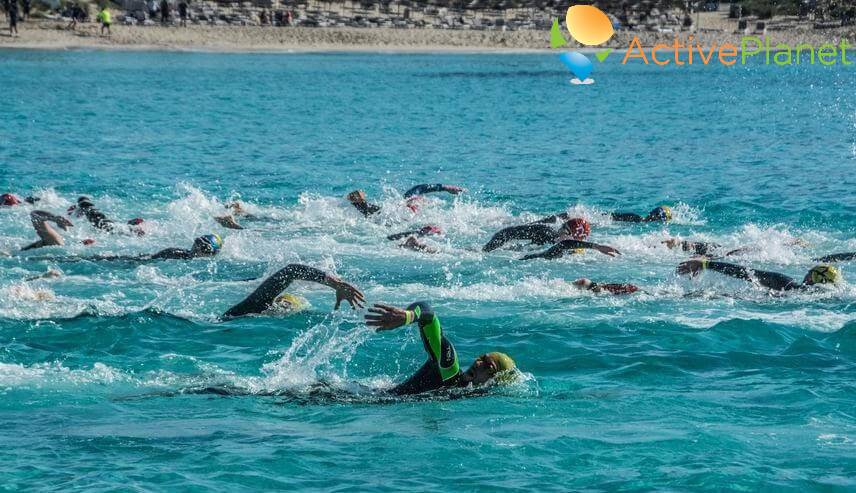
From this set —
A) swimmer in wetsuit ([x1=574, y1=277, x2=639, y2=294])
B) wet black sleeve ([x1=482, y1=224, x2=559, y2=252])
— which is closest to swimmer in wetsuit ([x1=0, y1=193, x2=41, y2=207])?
wet black sleeve ([x1=482, y1=224, x2=559, y2=252])

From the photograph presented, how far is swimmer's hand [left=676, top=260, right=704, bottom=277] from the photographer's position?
16.0 m

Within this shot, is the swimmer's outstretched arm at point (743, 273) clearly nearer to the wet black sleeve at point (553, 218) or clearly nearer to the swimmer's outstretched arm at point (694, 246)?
the swimmer's outstretched arm at point (694, 246)

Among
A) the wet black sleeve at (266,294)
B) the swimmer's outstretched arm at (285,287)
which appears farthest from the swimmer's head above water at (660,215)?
the wet black sleeve at (266,294)

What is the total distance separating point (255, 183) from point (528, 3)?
69.9 m

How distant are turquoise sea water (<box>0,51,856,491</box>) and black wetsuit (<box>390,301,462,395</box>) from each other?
31 cm

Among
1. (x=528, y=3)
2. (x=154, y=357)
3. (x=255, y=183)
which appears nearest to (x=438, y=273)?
(x=154, y=357)

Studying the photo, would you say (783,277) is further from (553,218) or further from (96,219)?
(96,219)

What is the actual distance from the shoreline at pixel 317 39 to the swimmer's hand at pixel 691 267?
184 ft

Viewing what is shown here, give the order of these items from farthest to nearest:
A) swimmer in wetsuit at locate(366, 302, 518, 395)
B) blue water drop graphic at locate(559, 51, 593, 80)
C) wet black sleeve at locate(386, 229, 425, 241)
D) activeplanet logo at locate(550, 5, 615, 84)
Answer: activeplanet logo at locate(550, 5, 615, 84) < blue water drop graphic at locate(559, 51, 593, 80) < wet black sleeve at locate(386, 229, 425, 241) < swimmer in wetsuit at locate(366, 302, 518, 395)

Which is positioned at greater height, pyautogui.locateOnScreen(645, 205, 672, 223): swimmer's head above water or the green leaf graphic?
the green leaf graphic

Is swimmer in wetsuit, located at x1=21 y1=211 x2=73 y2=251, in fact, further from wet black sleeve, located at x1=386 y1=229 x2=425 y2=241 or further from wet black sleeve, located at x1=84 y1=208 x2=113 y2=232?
wet black sleeve, located at x1=386 y1=229 x2=425 y2=241

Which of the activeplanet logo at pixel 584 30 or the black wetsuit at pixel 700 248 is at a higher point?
the activeplanet logo at pixel 584 30

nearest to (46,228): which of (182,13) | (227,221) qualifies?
(227,221)

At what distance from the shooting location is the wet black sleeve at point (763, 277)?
16141mm
